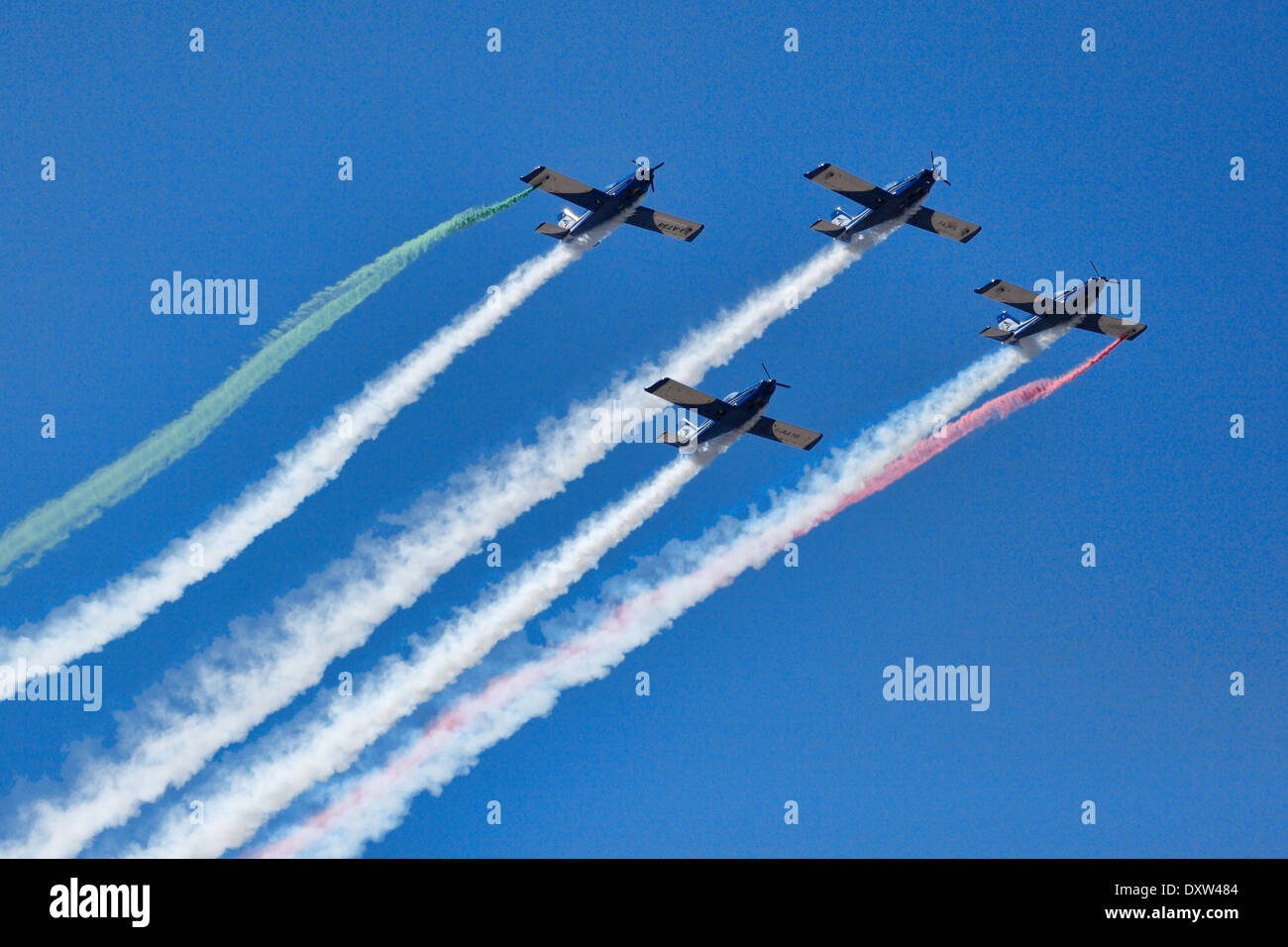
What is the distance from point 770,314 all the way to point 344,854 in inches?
1021

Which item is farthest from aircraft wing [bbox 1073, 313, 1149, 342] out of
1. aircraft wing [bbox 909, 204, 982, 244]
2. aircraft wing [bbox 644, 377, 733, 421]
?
aircraft wing [bbox 644, 377, 733, 421]

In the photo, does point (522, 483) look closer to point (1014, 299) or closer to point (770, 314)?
point (770, 314)

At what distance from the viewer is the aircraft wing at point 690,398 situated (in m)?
69.8

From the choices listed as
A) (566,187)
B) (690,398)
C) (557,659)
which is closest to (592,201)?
(566,187)

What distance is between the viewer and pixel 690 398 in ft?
229

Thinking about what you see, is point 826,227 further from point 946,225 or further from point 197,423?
point 197,423

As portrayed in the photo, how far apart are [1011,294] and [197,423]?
31.9 meters

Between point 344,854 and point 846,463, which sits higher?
point 846,463

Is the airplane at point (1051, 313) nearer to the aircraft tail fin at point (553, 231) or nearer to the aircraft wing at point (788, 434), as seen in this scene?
the aircraft wing at point (788, 434)

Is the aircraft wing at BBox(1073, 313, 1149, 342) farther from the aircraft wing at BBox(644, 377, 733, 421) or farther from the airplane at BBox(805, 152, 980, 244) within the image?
the aircraft wing at BBox(644, 377, 733, 421)
